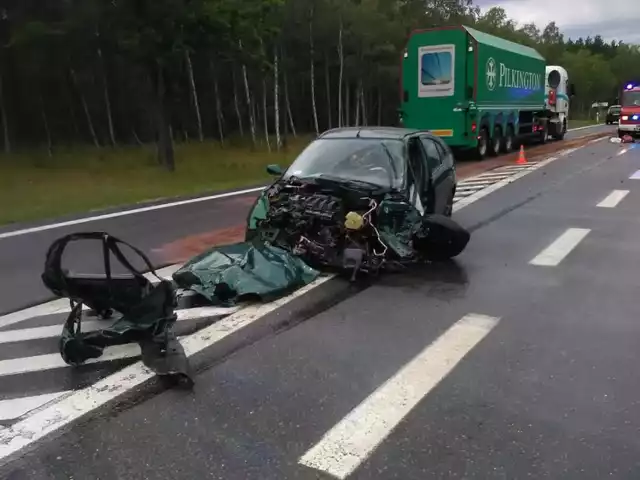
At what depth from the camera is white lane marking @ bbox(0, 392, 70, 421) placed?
4.00m

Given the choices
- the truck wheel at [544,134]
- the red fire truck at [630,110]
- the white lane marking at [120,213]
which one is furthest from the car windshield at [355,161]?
the red fire truck at [630,110]

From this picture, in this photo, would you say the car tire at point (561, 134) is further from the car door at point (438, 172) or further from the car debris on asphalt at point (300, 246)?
the car debris on asphalt at point (300, 246)

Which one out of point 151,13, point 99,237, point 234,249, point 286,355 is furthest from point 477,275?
point 151,13

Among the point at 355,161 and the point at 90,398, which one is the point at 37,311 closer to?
the point at 90,398

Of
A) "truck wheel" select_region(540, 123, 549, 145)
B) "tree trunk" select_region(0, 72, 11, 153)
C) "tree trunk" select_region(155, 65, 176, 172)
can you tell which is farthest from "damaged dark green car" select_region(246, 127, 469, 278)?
"tree trunk" select_region(0, 72, 11, 153)

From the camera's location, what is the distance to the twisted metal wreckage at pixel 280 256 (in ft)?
16.3

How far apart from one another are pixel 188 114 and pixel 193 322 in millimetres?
35488

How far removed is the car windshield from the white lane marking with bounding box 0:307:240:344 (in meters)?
2.72

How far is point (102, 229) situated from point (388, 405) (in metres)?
7.20

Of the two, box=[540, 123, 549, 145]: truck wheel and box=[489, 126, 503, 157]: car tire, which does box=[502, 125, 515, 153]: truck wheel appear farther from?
box=[540, 123, 549, 145]: truck wheel

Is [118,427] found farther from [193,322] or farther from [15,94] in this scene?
[15,94]

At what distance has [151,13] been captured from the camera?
56.6ft

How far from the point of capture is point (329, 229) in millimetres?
7266

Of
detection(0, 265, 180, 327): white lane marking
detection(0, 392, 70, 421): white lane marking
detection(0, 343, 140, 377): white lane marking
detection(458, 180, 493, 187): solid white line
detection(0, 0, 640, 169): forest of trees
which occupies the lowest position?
detection(458, 180, 493, 187): solid white line
